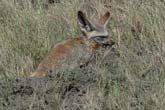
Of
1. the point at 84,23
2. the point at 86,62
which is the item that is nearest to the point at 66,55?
the point at 86,62

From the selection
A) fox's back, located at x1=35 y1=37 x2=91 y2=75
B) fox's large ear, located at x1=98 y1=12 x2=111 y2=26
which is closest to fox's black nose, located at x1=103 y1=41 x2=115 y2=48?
fox's back, located at x1=35 y1=37 x2=91 y2=75

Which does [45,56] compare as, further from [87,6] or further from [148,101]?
[148,101]

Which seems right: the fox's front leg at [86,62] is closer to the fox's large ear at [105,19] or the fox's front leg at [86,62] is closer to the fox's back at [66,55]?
the fox's back at [66,55]

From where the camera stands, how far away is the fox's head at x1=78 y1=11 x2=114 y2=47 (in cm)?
761

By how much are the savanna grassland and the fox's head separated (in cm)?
15

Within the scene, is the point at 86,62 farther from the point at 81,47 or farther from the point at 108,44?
the point at 108,44

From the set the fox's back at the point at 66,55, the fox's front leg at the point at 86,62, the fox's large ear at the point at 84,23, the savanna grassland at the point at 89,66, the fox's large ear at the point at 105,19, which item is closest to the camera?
the savanna grassland at the point at 89,66

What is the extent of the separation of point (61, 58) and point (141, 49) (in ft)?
3.33

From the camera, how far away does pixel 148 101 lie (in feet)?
18.5

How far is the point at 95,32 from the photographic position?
771cm

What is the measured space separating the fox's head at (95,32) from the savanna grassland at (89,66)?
15 centimetres

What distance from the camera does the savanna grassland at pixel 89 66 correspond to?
19.0ft

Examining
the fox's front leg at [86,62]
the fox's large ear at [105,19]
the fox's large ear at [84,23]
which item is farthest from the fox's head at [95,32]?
the fox's front leg at [86,62]

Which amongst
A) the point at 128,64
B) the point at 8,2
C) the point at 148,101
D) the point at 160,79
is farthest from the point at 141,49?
the point at 8,2
